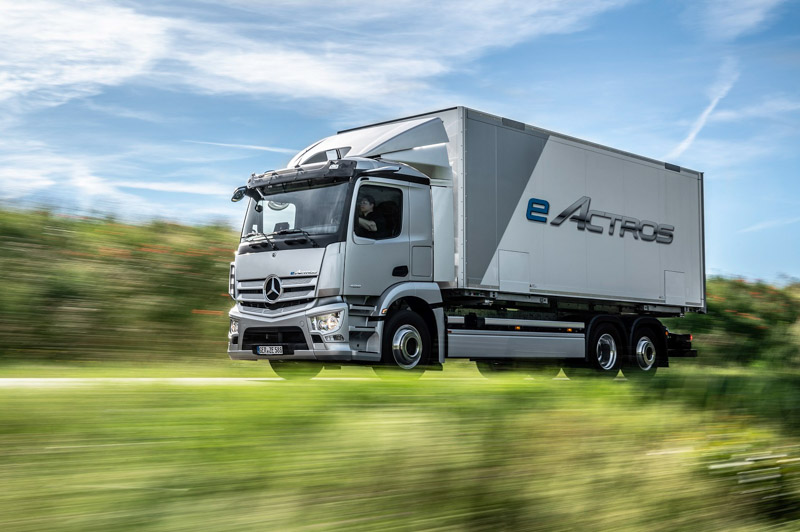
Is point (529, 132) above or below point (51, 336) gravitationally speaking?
above

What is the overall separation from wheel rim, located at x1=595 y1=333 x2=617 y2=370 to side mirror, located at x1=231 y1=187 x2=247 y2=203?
6.86m

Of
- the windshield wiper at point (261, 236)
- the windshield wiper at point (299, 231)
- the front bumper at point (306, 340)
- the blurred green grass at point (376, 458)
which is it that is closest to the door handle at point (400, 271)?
the front bumper at point (306, 340)

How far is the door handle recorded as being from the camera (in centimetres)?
1234

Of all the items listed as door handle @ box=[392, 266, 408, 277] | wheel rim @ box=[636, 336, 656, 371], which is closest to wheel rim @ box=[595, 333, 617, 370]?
wheel rim @ box=[636, 336, 656, 371]

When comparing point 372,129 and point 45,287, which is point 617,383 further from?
point 45,287

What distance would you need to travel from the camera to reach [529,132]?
47.5 feet

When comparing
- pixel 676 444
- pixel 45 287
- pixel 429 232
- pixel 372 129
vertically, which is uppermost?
pixel 372 129

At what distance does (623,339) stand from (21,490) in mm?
14590

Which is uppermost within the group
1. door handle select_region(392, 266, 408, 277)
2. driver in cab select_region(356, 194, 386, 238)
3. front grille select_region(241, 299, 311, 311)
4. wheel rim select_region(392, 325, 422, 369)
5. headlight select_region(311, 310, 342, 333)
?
driver in cab select_region(356, 194, 386, 238)

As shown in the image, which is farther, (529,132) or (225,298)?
(225,298)

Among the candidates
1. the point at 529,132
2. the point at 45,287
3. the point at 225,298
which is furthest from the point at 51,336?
the point at 529,132

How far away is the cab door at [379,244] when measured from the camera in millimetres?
11891

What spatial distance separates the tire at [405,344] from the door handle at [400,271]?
1.63ft

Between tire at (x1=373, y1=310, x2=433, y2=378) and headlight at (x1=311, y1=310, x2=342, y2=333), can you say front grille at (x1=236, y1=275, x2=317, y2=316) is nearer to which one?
headlight at (x1=311, y1=310, x2=342, y2=333)
